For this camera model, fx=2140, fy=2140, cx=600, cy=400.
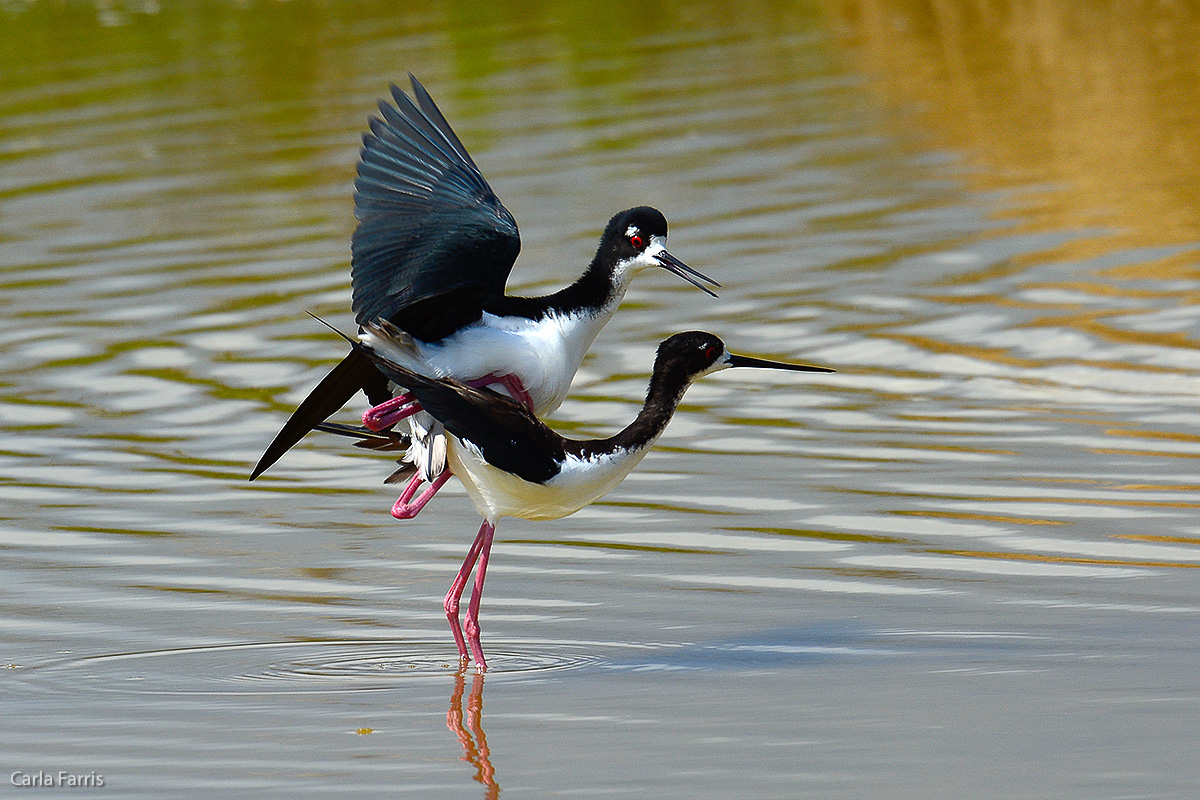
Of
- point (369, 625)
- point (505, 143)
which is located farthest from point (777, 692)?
point (505, 143)

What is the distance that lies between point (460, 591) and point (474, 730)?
0.98 meters

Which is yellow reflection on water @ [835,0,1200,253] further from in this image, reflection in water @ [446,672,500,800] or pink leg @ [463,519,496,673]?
reflection in water @ [446,672,500,800]

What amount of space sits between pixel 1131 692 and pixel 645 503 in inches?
104

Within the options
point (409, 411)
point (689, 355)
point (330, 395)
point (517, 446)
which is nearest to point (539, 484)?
point (517, 446)

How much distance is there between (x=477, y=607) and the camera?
6.54 metres

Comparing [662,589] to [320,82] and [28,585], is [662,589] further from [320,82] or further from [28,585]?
[320,82]

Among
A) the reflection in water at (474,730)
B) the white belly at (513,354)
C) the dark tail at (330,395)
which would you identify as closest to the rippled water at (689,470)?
the reflection in water at (474,730)

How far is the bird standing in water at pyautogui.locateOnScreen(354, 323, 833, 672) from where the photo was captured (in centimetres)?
620

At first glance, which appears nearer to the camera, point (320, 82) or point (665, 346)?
point (665, 346)

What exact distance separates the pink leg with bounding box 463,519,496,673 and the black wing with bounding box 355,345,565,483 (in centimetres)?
48

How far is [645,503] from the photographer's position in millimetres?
8039

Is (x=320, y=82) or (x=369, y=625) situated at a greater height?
(x=369, y=625)

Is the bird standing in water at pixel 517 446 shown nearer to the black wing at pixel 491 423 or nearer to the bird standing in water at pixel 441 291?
the black wing at pixel 491 423

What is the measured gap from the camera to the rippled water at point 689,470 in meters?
5.64
